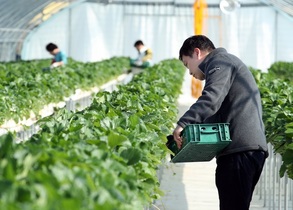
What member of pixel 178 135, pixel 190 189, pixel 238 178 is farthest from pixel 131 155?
pixel 190 189

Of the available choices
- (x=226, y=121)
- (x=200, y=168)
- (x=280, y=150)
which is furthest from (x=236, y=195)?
(x=200, y=168)

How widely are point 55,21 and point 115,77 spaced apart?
15671 millimetres

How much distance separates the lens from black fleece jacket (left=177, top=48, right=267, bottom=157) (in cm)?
607

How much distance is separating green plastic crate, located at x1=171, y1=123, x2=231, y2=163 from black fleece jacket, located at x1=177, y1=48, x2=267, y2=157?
0.14 metres

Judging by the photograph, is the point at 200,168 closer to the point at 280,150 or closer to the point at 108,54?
the point at 280,150

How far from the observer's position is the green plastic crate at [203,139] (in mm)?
5785

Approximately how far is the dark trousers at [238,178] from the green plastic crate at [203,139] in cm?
15

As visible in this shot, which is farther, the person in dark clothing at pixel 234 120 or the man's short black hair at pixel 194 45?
the man's short black hair at pixel 194 45

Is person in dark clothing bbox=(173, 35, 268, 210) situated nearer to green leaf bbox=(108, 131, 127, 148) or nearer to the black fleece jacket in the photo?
the black fleece jacket

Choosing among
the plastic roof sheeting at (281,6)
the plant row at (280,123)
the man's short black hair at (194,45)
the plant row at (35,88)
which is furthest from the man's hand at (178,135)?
the plastic roof sheeting at (281,6)

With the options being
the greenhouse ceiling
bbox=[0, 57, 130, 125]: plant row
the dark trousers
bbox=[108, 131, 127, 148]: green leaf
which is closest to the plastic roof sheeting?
the greenhouse ceiling

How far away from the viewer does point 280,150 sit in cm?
751

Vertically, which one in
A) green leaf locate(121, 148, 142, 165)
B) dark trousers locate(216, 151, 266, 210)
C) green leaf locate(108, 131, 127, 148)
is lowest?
dark trousers locate(216, 151, 266, 210)

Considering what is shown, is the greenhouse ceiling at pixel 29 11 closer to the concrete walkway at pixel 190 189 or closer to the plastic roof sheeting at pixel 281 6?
the plastic roof sheeting at pixel 281 6
